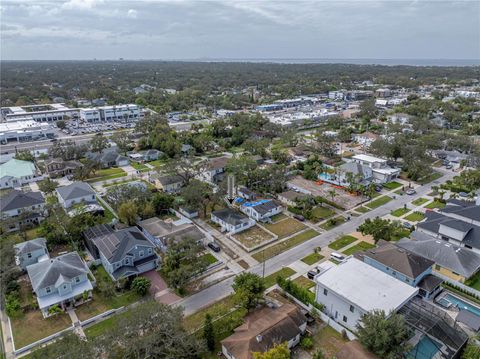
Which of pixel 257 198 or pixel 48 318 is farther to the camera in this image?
pixel 257 198

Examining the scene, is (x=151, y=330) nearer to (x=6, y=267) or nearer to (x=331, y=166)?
(x=6, y=267)

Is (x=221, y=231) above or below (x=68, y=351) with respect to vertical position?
below

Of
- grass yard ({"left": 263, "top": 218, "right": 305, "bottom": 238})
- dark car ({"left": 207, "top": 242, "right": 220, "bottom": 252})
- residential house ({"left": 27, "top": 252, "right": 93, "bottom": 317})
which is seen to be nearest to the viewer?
residential house ({"left": 27, "top": 252, "right": 93, "bottom": 317})

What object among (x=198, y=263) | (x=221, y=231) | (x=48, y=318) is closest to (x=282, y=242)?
(x=221, y=231)

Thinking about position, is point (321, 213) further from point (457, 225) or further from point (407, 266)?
point (407, 266)

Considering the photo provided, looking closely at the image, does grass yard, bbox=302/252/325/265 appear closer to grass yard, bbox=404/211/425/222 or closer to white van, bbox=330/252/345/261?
white van, bbox=330/252/345/261

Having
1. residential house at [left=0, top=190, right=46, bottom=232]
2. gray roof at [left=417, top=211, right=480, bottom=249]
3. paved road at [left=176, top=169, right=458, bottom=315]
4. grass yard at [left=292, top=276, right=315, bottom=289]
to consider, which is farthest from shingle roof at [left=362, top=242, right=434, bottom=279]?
residential house at [left=0, top=190, right=46, bottom=232]
